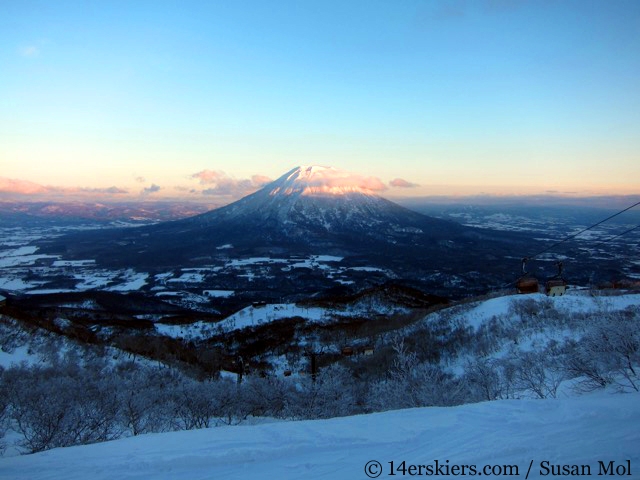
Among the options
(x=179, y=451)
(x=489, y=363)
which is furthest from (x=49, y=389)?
(x=489, y=363)

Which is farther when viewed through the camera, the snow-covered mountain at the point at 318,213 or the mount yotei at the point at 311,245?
the snow-covered mountain at the point at 318,213

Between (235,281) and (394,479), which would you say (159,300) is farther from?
(394,479)

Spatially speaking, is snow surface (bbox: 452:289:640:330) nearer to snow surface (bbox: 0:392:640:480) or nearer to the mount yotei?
snow surface (bbox: 0:392:640:480)

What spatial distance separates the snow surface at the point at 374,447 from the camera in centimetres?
607

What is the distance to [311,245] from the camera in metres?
115

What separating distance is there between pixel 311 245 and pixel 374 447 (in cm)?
10790

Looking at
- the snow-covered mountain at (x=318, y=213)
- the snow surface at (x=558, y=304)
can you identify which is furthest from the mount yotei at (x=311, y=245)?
the snow surface at (x=558, y=304)

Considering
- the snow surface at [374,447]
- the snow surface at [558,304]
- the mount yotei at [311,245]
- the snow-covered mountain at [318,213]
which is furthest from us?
the snow-covered mountain at [318,213]

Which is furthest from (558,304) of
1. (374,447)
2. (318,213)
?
(318,213)

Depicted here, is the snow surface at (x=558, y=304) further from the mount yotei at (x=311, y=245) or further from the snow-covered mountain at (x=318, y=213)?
the snow-covered mountain at (x=318, y=213)

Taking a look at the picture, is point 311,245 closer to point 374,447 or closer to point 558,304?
point 558,304

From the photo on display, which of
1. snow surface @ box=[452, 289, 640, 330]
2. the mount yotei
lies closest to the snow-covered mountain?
the mount yotei

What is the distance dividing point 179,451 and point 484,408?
625cm

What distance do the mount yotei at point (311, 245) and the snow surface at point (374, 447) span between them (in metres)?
60.2
